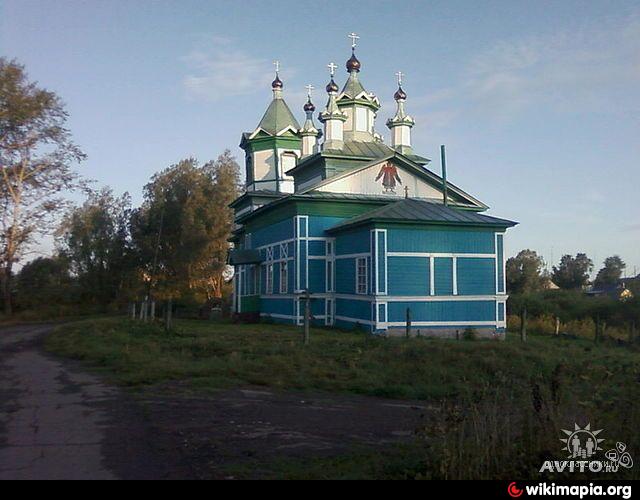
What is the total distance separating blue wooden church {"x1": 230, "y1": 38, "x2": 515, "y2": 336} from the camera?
23703 millimetres

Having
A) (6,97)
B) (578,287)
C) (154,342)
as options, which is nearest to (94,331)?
(154,342)

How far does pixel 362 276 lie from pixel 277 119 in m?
18.5

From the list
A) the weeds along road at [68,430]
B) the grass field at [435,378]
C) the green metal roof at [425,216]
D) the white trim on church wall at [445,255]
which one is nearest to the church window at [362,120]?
the green metal roof at [425,216]

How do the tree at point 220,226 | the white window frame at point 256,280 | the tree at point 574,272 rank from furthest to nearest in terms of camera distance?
1. the tree at point 574,272
2. the tree at point 220,226
3. the white window frame at point 256,280

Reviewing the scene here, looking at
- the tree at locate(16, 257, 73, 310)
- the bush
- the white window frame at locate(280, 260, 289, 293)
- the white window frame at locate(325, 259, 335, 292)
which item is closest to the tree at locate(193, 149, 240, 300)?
the tree at locate(16, 257, 73, 310)

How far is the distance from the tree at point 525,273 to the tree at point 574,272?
7.21m

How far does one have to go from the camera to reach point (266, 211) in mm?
32094

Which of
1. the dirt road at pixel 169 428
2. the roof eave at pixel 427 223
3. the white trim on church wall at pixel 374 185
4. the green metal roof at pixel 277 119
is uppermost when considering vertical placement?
the green metal roof at pixel 277 119

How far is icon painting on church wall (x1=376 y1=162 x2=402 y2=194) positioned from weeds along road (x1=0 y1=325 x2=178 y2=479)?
713 inches

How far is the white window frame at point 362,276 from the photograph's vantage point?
967 inches

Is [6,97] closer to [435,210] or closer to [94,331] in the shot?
[94,331]

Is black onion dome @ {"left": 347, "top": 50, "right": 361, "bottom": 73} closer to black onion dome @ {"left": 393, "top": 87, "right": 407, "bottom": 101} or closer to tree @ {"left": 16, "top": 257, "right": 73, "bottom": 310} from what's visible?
black onion dome @ {"left": 393, "top": 87, "right": 407, "bottom": 101}

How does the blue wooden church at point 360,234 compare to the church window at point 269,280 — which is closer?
the blue wooden church at point 360,234

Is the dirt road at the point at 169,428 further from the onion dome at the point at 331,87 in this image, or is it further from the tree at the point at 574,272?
the tree at the point at 574,272
